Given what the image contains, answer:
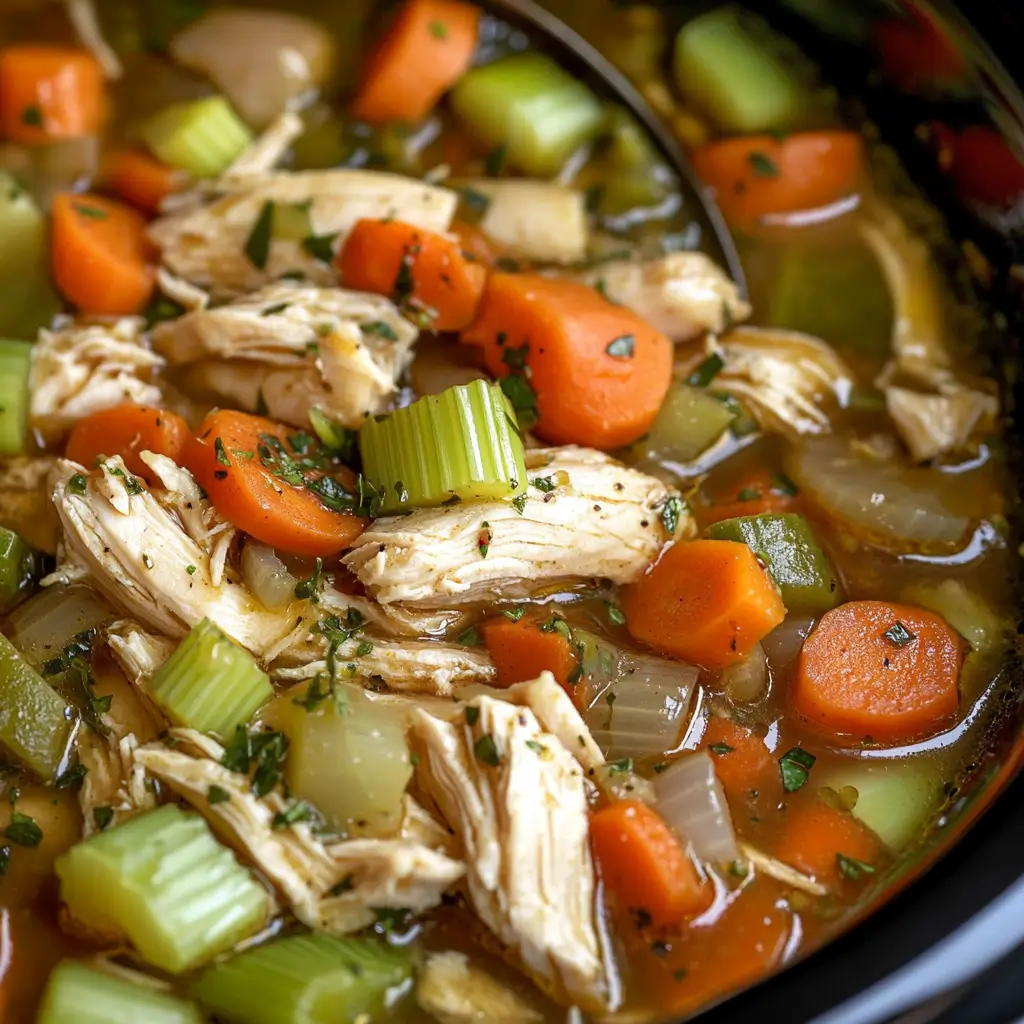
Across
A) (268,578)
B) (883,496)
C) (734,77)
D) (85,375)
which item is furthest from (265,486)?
(734,77)

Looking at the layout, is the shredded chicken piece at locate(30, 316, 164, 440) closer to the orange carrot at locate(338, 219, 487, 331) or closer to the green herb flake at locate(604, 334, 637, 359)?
the orange carrot at locate(338, 219, 487, 331)

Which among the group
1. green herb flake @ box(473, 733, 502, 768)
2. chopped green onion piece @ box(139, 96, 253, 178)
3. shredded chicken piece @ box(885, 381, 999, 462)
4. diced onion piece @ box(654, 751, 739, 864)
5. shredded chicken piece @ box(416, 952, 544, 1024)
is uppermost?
chopped green onion piece @ box(139, 96, 253, 178)

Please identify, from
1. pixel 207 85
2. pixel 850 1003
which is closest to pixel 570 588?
pixel 850 1003

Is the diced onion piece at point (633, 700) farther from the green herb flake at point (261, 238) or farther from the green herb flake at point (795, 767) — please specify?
the green herb flake at point (261, 238)

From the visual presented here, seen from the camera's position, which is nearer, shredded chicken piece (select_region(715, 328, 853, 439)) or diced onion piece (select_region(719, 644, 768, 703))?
diced onion piece (select_region(719, 644, 768, 703))

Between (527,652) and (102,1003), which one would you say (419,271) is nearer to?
(527,652)

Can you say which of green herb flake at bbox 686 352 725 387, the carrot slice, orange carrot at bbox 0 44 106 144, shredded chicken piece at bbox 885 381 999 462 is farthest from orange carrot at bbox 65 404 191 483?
shredded chicken piece at bbox 885 381 999 462
